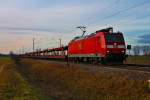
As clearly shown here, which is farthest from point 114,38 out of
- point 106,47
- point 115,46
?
point 106,47

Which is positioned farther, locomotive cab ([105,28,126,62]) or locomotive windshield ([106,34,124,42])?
locomotive windshield ([106,34,124,42])

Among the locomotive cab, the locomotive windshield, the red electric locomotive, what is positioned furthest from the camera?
the locomotive windshield

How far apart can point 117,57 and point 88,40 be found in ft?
26.9

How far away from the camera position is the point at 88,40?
46688 mm

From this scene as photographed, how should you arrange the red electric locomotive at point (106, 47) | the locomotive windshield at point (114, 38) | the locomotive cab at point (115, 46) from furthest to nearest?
the locomotive windshield at point (114, 38), the red electric locomotive at point (106, 47), the locomotive cab at point (115, 46)

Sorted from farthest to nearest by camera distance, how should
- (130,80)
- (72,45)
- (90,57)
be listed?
1. (72,45)
2. (90,57)
3. (130,80)

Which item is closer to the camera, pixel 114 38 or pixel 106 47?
pixel 106 47

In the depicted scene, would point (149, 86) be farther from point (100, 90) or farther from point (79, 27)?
point (79, 27)

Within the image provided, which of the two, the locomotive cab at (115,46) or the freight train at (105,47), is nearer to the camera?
the locomotive cab at (115,46)

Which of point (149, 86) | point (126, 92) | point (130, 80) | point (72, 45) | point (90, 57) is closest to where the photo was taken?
point (149, 86)

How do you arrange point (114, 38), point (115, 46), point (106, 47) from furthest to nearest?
point (114, 38) < point (115, 46) < point (106, 47)

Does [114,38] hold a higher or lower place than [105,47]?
higher

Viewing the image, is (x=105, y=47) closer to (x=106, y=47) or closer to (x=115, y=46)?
(x=106, y=47)

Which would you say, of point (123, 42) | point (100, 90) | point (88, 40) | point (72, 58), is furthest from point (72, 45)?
point (100, 90)
